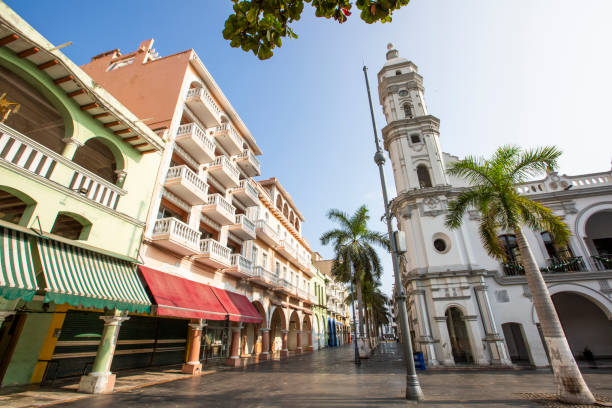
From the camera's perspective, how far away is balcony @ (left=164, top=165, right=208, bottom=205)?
42.9 feet

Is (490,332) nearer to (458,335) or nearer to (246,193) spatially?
(458,335)

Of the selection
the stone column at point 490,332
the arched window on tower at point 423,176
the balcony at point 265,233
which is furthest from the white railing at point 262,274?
the stone column at point 490,332

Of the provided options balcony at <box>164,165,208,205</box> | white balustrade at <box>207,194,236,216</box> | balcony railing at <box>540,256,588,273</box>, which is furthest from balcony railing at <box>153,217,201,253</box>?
balcony railing at <box>540,256,588,273</box>

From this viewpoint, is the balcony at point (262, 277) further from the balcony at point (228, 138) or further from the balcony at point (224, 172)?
the balcony at point (228, 138)

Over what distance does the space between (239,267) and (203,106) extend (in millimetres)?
9630

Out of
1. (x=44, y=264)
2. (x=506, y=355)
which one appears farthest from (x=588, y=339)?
(x=44, y=264)

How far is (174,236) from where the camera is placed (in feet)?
38.7

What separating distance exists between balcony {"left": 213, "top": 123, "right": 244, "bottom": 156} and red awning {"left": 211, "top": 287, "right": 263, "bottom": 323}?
9344 millimetres

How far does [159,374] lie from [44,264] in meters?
8.03

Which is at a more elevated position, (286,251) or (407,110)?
(407,110)

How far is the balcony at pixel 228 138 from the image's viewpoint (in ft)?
58.4

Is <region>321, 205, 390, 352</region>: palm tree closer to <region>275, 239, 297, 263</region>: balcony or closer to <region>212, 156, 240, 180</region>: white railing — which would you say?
<region>275, 239, 297, 263</region>: balcony

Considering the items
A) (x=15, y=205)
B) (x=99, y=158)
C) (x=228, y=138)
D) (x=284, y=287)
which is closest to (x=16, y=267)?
(x=15, y=205)

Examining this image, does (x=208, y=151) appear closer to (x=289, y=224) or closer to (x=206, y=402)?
(x=206, y=402)
